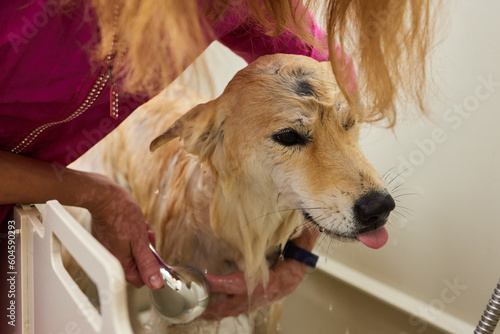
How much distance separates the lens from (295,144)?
2.39ft

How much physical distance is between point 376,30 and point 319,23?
0.09 meters

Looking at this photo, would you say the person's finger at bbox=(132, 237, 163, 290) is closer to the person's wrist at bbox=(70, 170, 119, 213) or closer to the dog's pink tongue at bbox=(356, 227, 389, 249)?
the person's wrist at bbox=(70, 170, 119, 213)

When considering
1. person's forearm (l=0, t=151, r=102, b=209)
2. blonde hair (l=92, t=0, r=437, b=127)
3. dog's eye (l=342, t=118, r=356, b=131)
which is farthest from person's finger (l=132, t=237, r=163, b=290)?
dog's eye (l=342, t=118, r=356, b=131)

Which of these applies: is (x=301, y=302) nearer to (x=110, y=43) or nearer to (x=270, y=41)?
(x=270, y=41)

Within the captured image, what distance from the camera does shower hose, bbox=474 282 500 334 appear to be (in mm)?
882

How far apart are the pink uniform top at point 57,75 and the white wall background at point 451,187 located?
15.4 inches

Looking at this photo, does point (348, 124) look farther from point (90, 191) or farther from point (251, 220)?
point (90, 191)

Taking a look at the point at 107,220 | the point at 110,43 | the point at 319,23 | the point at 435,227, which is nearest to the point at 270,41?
the point at 319,23

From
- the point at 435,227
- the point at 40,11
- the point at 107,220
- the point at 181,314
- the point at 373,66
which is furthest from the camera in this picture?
the point at 435,227

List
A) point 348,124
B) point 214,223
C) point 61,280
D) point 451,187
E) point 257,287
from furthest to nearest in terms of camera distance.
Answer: point 451,187 → point 257,287 → point 214,223 → point 348,124 → point 61,280

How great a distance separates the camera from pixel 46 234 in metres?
0.57

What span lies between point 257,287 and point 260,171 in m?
0.33

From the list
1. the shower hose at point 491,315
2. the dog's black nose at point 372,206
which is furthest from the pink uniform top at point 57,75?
the shower hose at point 491,315

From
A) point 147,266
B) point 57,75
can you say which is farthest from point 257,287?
point 57,75
